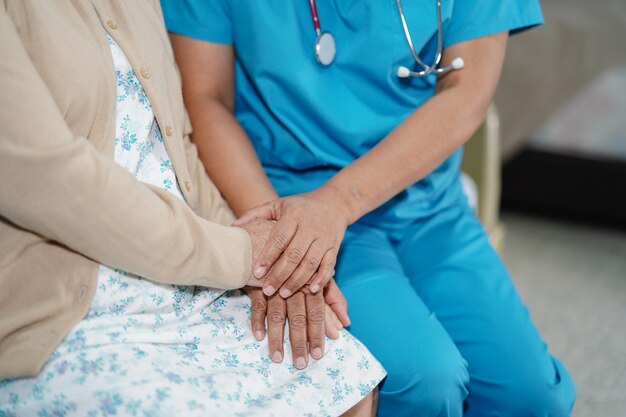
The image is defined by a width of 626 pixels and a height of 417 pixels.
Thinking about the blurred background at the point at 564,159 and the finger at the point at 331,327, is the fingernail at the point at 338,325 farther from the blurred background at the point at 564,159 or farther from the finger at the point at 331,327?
the blurred background at the point at 564,159

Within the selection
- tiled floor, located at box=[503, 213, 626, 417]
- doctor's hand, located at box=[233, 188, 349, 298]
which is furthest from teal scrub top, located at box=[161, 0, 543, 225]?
tiled floor, located at box=[503, 213, 626, 417]

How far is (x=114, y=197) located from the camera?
85 cm

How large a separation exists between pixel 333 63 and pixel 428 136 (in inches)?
7.6

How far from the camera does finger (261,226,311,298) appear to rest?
101 centimetres

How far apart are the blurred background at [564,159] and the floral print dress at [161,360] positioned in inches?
51.7

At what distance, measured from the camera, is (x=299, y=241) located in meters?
1.03

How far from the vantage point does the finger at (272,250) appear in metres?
1.01

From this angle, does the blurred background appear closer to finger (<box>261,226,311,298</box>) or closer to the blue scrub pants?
the blue scrub pants

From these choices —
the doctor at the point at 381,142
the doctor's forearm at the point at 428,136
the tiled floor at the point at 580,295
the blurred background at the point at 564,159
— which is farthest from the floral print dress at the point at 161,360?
the blurred background at the point at 564,159

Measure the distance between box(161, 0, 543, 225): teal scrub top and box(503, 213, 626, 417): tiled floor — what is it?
0.75 metres

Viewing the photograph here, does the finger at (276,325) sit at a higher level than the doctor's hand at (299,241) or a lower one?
lower

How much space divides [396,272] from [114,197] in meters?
0.51

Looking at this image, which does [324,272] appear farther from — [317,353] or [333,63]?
[333,63]

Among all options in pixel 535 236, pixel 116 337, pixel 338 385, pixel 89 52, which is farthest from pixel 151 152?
pixel 535 236
